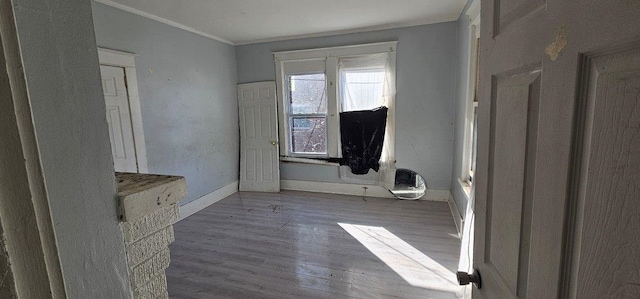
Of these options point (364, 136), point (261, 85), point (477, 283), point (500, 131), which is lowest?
point (477, 283)

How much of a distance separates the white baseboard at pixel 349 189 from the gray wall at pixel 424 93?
129 millimetres

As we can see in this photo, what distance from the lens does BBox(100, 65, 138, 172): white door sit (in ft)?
9.19

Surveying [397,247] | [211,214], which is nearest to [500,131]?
[397,247]

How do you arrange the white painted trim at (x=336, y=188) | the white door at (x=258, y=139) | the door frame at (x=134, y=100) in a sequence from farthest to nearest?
the white door at (x=258, y=139)
the white painted trim at (x=336, y=188)
the door frame at (x=134, y=100)

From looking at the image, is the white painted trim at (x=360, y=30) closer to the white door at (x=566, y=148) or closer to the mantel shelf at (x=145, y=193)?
the white door at (x=566, y=148)

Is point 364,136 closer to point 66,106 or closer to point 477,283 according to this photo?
point 477,283

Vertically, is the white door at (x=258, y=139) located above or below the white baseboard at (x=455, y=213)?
above

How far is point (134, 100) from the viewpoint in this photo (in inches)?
120

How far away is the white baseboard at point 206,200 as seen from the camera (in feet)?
12.1

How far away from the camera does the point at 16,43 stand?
0.43 meters

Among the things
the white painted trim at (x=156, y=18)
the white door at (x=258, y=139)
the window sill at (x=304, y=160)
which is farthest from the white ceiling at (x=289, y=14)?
the window sill at (x=304, y=160)

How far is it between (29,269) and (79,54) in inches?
16.0

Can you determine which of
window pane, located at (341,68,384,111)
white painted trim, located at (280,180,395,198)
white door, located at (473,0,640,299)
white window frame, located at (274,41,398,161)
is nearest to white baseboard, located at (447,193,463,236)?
white painted trim, located at (280,180,395,198)

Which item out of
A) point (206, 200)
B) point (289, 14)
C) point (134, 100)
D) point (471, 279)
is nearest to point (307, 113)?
point (289, 14)
